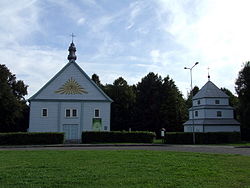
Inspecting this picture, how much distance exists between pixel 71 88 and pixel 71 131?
250 inches

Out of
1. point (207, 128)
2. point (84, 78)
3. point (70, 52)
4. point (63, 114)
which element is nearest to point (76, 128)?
point (63, 114)

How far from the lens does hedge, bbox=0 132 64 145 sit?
35.5m

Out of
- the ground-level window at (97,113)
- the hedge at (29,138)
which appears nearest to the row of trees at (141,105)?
the ground-level window at (97,113)

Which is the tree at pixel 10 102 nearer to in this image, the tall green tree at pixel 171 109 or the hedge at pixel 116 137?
the hedge at pixel 116 137

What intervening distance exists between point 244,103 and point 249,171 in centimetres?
→ 4008

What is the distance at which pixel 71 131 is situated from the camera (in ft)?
148

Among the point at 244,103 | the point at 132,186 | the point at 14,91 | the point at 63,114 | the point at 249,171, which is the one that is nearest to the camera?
the point at 132,186

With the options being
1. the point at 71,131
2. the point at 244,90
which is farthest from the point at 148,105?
the point at 71,131

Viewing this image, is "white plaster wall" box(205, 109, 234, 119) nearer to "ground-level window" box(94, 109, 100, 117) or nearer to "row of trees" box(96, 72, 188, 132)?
"row of trees" box(96, 72, 188, 132)

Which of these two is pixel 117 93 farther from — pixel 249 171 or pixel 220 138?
pixel 249 171

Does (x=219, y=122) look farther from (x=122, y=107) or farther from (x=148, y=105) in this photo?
(x=122, y=107)

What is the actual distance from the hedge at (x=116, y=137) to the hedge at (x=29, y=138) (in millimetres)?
3583

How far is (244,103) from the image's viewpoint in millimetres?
49312

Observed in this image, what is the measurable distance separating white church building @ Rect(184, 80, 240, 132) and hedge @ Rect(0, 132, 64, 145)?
27059 millimetres
